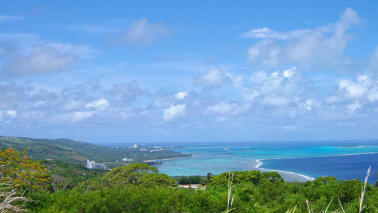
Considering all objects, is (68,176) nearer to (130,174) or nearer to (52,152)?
(130,174)

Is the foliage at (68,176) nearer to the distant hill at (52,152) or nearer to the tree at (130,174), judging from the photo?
the tree at (130,174)

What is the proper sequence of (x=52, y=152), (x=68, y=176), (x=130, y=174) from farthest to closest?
(x=52, y=152) < (x=68, y=176) < (x=130, y=174)

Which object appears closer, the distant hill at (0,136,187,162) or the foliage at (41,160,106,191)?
the foliage at (41,160,106,191)

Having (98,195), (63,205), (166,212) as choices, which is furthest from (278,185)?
(63,205)

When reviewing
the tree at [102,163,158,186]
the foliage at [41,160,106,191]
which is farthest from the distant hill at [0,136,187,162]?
the tree at [102,163,158,186]

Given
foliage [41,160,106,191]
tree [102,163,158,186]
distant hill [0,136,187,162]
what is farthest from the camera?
distant hill [0,136,187,162]

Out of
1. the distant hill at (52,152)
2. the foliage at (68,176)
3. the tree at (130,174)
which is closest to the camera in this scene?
the tree at (130,174)

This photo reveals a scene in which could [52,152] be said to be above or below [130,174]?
below

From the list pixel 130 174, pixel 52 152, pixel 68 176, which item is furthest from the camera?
pixel 52 152

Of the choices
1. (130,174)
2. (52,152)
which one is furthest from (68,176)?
(52,152)

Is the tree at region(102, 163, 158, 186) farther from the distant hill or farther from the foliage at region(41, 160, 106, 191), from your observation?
the distant hill

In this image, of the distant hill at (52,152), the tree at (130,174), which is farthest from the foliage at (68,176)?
the distant hill at (52,152)
